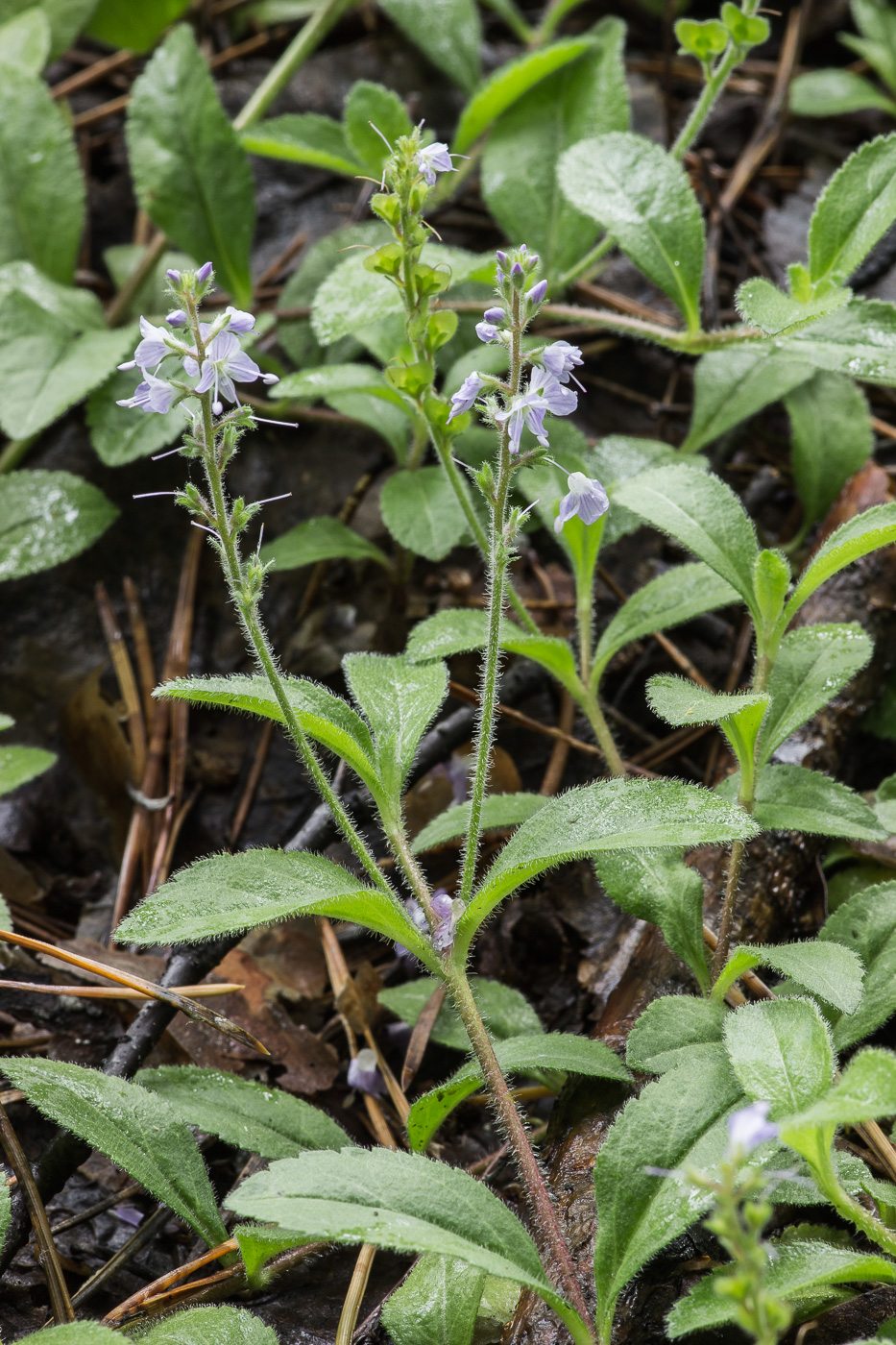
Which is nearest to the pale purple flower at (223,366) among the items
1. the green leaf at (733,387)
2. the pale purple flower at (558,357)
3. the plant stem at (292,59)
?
the pale purple flower at (558,357)

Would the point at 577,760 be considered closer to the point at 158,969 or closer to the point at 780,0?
the point at 158,969

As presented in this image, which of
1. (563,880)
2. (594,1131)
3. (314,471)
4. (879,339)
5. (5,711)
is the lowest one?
(563,880)

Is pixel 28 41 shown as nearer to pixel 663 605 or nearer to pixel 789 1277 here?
pixel 663 605

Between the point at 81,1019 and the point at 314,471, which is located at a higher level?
the point at 314,471

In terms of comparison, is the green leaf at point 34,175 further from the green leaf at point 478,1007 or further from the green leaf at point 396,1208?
the green leaf at point 396,1208

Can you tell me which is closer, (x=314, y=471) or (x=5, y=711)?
(x=5, y=711)

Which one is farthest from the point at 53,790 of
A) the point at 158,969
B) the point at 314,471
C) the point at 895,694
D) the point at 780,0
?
the point at 780,0

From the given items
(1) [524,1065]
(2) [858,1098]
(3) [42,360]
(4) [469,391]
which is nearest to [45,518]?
(3) [42,360]
